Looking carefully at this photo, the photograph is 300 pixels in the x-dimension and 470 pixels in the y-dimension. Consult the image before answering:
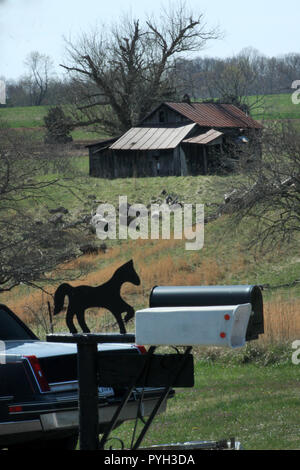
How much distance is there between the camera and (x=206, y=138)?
51094mm

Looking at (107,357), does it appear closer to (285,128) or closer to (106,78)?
(285,128)

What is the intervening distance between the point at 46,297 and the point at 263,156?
934 cm

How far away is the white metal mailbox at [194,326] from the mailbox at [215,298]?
0.47 feet

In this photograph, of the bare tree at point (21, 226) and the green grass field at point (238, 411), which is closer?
the green grass field at point (238, 411)

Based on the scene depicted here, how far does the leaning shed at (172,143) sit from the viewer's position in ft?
168

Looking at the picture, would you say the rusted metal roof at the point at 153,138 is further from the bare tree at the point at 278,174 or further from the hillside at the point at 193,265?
the bare tree at the point at 278,174

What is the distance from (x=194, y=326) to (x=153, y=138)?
5054cm

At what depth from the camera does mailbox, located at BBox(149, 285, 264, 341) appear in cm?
415

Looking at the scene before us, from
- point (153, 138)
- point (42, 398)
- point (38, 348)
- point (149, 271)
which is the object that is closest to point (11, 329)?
point (38, 348)

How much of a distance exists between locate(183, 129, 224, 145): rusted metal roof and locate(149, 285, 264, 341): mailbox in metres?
46.0

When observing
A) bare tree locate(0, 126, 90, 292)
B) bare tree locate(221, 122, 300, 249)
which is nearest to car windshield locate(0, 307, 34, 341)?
bare tree locate(0, 126, 90, 292)

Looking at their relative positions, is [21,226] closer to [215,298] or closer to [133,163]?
[215,298]

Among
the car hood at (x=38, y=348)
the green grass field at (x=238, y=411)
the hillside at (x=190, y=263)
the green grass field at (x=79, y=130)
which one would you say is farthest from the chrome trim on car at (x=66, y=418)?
the green grass field at (x=79, y=130)

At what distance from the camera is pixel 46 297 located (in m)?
27.5
